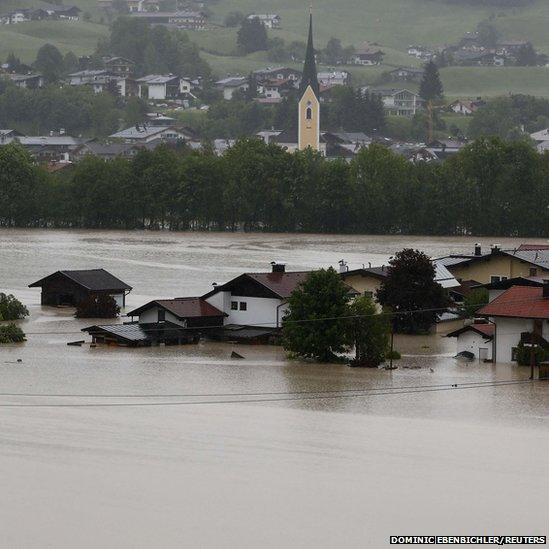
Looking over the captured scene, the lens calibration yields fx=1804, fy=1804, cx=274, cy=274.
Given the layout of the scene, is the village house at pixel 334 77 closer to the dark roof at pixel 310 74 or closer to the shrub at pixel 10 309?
the dark roof at pixel 310 74

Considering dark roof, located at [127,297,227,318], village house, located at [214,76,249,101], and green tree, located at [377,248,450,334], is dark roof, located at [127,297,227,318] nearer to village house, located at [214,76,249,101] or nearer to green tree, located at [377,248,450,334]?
green tree, located at [377,248,450,334]

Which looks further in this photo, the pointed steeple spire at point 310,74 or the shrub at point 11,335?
the pointed steeple spire at point 310,74

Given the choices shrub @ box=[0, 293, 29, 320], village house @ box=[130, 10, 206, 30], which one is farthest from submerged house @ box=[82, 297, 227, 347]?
village house @ box=[130, 10, 206, 30]

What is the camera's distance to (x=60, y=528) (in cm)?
1223

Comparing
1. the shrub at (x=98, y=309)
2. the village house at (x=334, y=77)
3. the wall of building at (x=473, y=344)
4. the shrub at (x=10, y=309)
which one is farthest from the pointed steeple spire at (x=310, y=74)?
the wall of building at (x=473, y=344)

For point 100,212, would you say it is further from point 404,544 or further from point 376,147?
point 404,544

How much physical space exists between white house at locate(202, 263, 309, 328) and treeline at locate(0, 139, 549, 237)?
22.7m

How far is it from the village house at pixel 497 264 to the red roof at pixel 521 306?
15.9ft

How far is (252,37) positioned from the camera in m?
115

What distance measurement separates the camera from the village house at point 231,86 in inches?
3567

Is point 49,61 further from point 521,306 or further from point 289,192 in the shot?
point 521,306

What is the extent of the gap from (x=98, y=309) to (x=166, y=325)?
8.51ft

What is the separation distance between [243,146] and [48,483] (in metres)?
34.7

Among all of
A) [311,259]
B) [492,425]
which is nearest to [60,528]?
[492,425]
